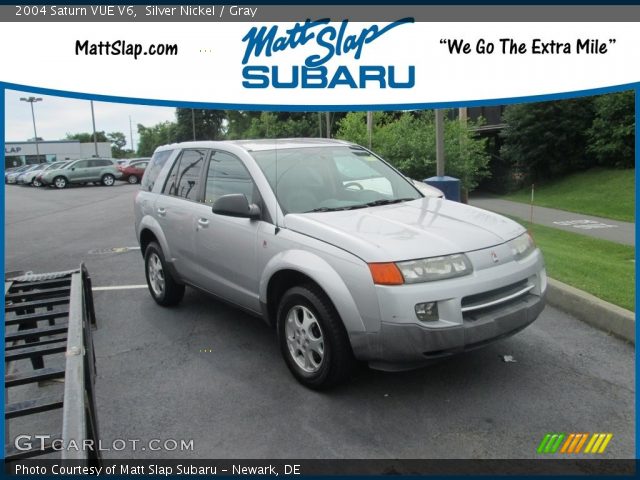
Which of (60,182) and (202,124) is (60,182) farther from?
(202,124)

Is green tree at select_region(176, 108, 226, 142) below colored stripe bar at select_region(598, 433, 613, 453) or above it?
above

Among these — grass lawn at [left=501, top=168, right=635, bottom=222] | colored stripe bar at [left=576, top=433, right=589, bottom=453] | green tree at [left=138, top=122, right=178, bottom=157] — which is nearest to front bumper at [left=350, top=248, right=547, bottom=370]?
colored stripe bar at [left=576, top=433, right=589, bottom=453]

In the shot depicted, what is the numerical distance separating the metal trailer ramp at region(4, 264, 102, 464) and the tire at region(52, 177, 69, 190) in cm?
3152

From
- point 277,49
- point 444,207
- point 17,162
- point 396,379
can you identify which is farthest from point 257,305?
point 17,162

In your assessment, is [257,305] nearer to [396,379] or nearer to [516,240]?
[396,379]

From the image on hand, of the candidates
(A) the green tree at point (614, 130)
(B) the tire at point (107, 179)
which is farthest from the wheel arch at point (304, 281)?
(B) the tire at point (107, 179)

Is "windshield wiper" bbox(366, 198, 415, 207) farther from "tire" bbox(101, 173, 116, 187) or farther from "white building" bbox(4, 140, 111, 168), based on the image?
"white building" bbox(4, 140, 111, 168)

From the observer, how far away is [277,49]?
5.36 meters

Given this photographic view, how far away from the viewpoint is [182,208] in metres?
5.59

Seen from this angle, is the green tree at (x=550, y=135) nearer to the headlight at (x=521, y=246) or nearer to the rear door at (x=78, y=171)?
the headlight at (x=521, y=246)

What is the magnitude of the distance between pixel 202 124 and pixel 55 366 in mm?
73129

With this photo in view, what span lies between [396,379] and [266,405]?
103cm

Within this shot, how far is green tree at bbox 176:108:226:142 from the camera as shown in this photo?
2815 inches

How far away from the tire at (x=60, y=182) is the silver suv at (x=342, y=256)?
32.1m
